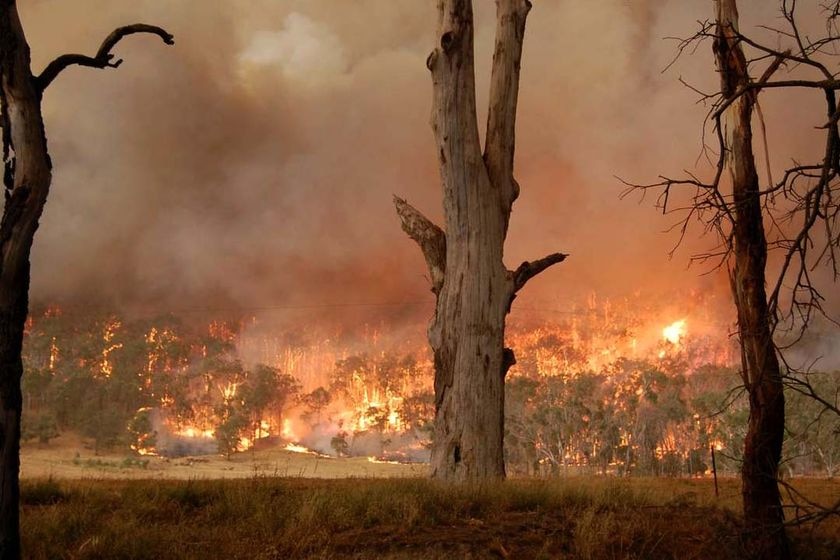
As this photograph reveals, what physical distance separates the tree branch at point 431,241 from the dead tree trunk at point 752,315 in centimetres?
437

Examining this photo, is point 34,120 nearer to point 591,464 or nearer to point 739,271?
point 739,271

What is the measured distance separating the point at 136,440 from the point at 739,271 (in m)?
74.1

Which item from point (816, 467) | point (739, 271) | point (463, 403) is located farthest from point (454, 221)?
point (816, 467)

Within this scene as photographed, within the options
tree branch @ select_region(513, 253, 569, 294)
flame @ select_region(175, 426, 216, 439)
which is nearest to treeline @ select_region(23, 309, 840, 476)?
flame @ select_region(175, 426, 216, 439)

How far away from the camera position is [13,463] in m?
4.89

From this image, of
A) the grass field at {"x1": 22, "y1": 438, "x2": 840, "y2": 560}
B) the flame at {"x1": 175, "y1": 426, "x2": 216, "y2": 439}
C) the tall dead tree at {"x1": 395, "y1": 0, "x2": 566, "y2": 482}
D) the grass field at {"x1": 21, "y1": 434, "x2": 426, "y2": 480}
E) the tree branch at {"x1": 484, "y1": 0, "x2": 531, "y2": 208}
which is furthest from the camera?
the flame at {"x1": 175, "y1": 426, "x2": 216, "y2": 439}

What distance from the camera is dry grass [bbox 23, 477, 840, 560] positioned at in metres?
5.45

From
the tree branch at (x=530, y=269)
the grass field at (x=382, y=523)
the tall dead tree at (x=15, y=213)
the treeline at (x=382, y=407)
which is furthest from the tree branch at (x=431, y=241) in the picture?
the treeline at (x=382, y=407)

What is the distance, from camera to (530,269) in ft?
34.6

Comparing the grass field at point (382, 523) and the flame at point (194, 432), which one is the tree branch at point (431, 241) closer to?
the grass field at point (382, 523)

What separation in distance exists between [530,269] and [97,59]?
6566 millimetres

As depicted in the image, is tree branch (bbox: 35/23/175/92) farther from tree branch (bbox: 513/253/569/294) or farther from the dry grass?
tree branch (bbox: 513/253/569/294)

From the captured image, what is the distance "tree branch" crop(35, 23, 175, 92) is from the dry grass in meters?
3.49

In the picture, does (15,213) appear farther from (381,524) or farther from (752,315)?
(752,315)
